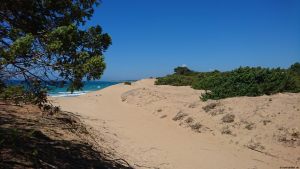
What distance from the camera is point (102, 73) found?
18.9ft

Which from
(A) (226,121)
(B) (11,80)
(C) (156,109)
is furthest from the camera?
(C) (156,109)

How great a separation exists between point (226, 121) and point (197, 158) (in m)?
3.67

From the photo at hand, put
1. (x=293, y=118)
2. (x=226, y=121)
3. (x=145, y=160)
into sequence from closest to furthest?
(x=145, y=160), (x=293, y=118), (x=226, y=121)

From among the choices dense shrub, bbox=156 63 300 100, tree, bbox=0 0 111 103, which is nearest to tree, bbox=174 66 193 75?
dense shrub, bbox=156 63 300 100

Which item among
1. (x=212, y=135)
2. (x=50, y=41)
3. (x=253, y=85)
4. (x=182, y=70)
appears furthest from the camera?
(x=182, y=70)

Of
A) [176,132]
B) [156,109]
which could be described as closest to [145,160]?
[176,132]

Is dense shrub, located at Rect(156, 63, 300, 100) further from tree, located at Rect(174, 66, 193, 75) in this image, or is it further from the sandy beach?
tree, located at Rect(174, 66, 193, 75)

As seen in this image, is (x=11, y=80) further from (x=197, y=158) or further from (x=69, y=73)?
(x=197, y=158)

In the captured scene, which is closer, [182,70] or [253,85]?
[253,85]

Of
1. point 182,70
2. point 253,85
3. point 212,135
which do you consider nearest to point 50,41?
point 212,135

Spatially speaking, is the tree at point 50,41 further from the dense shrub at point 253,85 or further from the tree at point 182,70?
the tree at point 182,70

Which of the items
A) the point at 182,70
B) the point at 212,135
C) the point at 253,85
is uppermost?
the point at 182,70

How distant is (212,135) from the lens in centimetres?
1273

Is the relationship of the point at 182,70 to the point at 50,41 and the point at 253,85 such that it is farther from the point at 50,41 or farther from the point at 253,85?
the point at 50,41
